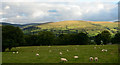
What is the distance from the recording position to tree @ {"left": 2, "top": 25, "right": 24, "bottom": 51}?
53312 millimetres

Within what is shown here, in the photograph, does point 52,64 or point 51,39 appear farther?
point 51,39

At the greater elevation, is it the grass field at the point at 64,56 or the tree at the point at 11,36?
the tree at the point at 11,36

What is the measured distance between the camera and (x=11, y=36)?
181 ft

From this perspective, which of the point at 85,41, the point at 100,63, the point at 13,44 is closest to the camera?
the point at 100,63

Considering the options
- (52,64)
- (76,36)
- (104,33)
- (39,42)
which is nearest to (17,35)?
(52,64)

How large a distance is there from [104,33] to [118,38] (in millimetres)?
10427

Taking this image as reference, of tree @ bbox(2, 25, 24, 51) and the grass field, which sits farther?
tree @ bbox(2, 25, 24, 51)

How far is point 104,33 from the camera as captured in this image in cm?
10431

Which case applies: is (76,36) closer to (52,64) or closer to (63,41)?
(63,41)

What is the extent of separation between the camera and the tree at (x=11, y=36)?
5331 cm

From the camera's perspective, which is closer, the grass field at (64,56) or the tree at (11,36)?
the grass field at (64,56)

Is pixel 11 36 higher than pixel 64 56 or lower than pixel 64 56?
higher

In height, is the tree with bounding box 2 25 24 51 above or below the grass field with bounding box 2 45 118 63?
above

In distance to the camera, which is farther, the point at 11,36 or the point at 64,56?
the point at 11,36
